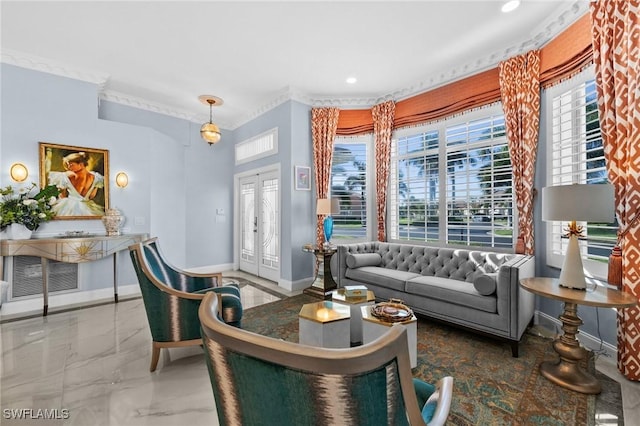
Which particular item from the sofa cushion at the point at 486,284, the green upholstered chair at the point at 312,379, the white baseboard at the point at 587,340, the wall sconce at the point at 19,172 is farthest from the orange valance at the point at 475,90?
the wall sconce at the point at 19,172

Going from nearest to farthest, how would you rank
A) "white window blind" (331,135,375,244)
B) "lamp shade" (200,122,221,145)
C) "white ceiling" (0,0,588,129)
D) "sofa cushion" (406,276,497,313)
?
1. "sofa cushion" (406,276,497,313)
2. "white ceiling" (0,0,588,129)
3. "lamp shade" (200,122,221,145)
4. "white window blind" (331,135,375,244)

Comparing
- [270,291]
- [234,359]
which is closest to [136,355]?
[270,291]

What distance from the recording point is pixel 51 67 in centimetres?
385

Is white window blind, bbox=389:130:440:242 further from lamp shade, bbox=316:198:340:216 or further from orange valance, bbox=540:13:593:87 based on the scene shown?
orange valance, bbox=540:13:593:87

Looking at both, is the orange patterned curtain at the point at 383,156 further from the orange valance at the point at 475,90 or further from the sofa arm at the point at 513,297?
the sofa arm at the point at 513,297

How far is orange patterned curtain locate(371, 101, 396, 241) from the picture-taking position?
15.3 feet

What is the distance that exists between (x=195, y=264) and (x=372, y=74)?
4892mm

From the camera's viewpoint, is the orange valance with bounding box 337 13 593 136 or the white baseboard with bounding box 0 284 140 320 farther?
the white baseboard with bounding box 0 284 140 320

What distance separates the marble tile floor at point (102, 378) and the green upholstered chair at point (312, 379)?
141 centimetres

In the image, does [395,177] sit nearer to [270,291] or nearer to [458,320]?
[458,320]

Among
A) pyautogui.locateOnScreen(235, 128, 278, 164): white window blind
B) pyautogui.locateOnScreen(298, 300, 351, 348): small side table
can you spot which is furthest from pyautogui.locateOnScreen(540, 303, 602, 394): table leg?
pyautogui.locateOnScreen(235, 128, 278, 164): white window blind

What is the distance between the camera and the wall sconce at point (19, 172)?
362cm

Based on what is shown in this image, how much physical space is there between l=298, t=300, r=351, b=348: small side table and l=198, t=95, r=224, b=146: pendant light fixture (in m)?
3.42

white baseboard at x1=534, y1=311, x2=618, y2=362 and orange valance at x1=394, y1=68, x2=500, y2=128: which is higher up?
orange valance at x1=394, y1=68, x2=500, y2=128
